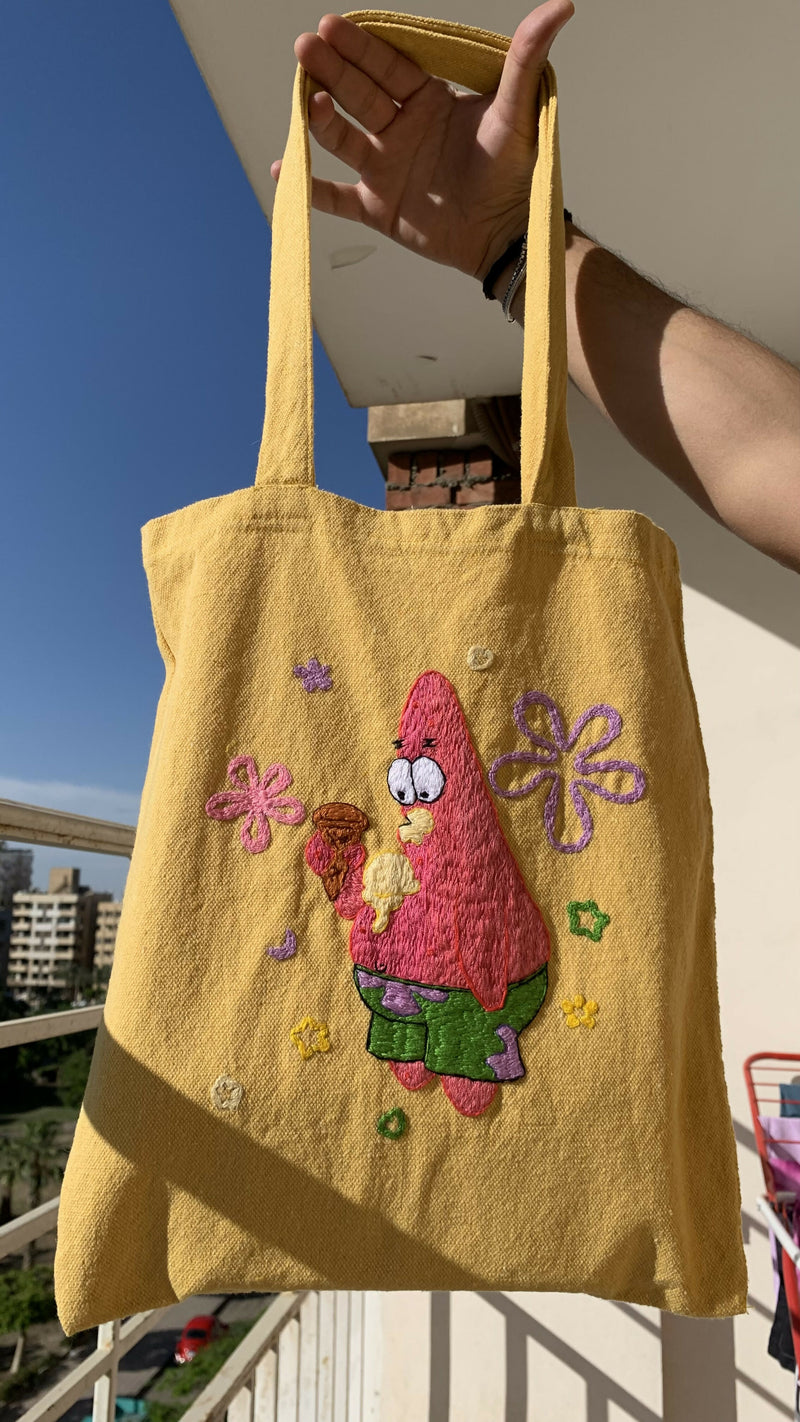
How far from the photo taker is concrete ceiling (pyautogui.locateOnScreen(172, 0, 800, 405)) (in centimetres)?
135

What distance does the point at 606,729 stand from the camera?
23.6 inches

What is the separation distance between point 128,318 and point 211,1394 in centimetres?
2813

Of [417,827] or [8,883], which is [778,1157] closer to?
[417,827]

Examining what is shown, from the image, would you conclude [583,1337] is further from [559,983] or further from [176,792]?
[176,792]

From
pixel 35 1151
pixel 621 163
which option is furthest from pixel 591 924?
pixel 35 1151

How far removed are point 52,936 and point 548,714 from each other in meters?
14.1

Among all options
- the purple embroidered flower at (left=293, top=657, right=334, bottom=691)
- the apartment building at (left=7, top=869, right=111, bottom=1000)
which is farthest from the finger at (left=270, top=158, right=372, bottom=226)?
the apartment building at (left=7, top=869, right=111, bottom=1000)

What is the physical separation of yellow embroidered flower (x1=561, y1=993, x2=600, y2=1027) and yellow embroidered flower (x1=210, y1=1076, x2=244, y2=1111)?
8.8 inches

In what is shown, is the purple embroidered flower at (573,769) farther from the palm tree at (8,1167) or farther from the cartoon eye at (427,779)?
the palm tree at (8,1167)

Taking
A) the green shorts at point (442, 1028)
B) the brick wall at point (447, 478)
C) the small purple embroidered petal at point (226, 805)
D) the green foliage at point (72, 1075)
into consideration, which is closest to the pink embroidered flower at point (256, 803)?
the small purple embroidered petal at point (226, 805)

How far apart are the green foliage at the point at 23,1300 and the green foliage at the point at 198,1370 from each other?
2067mm

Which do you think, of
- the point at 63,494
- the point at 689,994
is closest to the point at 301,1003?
the point at 689,994

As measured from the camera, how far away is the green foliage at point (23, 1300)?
476 inches

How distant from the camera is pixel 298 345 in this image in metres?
0.63
